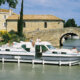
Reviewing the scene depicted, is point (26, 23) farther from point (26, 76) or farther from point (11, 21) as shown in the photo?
point (26, 76)

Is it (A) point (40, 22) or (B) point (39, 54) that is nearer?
(B) point (39, 54)

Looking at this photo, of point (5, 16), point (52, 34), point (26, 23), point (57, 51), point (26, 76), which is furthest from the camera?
point (5, 16)

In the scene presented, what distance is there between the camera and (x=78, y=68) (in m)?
21.5

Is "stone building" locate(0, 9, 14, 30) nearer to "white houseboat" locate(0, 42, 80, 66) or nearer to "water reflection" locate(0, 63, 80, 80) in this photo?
"white houseboat" locate(0, 42, 80, 66)

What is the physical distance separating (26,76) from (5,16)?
126 ft

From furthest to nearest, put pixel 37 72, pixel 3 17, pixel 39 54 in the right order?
pixel 3 17 → pixel 39 54 → pixel 37 72

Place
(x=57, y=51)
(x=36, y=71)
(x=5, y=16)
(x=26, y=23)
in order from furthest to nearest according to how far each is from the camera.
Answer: (x=5, y=16), (x=26, y=23), (x=57, y=51), (x=36, y=71)

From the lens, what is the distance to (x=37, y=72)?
20.2m

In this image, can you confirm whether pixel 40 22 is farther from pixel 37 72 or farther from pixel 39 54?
pixel 37 72

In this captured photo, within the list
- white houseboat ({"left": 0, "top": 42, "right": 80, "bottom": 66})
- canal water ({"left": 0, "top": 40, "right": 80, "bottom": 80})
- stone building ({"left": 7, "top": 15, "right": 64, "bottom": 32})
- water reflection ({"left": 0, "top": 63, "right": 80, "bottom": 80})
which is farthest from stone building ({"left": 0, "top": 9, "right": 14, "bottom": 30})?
water reflection ({"left": 0, "top": 63, "right": 80, "bottom": 80})

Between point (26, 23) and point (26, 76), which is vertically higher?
point (26, 23)

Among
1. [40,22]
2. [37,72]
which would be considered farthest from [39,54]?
[40,22]

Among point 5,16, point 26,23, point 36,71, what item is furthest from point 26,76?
point 5,16

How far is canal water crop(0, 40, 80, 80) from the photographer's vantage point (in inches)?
721
